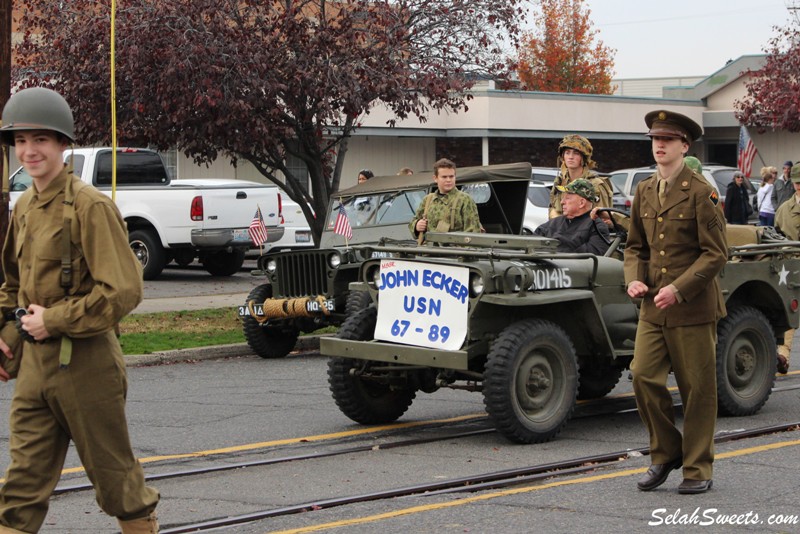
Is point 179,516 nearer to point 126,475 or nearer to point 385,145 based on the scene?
point 126,475

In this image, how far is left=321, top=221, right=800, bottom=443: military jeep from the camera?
8.56 m

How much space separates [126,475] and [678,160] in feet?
11.7

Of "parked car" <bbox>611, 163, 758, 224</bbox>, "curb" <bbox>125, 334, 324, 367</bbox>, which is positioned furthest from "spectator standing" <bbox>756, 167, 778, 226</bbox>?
"curb" <bbox>125, 334, 324, 367</bbox>

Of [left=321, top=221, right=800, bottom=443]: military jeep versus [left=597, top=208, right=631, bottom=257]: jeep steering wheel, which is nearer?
[left=321, top=221, right=800, bottom=443]: military jeep

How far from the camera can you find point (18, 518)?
500 cm

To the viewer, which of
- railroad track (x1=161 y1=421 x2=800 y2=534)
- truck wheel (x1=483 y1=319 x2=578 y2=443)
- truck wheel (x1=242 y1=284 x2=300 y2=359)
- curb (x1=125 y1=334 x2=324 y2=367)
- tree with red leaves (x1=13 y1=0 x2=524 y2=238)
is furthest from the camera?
tree with red leaves (x1=13 y1=0 x2=524 y2=238)

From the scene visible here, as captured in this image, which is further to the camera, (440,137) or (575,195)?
(440,137)

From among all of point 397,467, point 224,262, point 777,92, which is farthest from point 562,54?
point 397,467

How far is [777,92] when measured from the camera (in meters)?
36.5

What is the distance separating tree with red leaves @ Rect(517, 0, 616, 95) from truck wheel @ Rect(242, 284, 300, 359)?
35.7 metres

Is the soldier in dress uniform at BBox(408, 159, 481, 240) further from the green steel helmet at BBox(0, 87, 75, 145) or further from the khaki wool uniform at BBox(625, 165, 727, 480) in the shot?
the green steel helmet at BBox(0, 87, 75, 145)

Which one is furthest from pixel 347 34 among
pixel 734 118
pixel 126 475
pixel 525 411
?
pixel 734 118

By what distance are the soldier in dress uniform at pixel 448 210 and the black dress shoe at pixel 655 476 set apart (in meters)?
5.24

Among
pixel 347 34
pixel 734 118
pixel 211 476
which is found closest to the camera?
pixel 211 476
